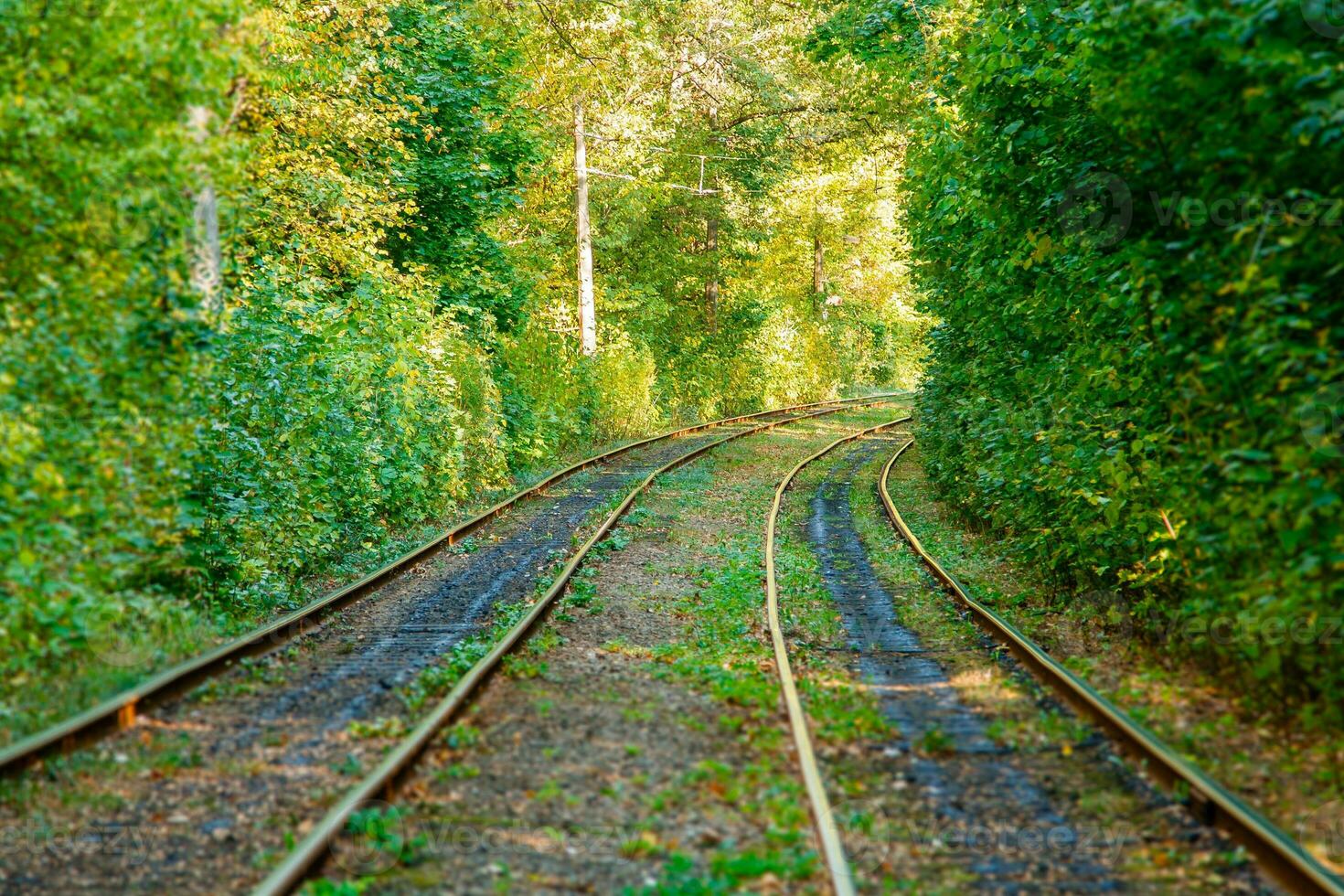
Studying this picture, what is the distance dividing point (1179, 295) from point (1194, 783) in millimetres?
3261

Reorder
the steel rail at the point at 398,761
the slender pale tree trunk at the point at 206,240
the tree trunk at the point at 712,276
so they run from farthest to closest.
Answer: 1. the tree trunk at the point at 712,276
2. the slender pale tree trunk at the point at 206,240
3. the steel rail at the point at 398,761

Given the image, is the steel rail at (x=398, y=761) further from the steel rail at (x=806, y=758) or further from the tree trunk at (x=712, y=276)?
the tree trunk at (x=712, y=276)

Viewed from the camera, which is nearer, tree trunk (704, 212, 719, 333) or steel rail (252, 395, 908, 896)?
steel rail (252, 395, 908, 896)

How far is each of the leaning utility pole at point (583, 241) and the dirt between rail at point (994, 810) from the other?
20.5 m

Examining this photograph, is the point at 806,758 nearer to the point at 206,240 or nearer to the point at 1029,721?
the point at 1029,721

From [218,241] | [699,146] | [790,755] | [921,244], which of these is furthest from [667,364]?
[790,755]

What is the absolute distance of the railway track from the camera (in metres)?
4.53

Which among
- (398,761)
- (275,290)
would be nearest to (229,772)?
(398,761)

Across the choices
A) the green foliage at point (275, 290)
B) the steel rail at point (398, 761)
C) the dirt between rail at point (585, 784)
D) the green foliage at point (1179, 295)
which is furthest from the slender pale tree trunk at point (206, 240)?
the green foliage at point (1179, 295)

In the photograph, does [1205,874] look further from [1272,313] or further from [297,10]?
[297,10]

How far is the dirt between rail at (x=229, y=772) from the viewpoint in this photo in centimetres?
480

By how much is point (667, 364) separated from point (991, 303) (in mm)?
21434

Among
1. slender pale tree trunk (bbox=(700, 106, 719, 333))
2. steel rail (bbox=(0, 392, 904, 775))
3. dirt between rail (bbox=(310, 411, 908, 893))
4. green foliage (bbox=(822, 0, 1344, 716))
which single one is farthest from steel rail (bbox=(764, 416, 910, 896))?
slender pale tree trunk (bbox=(700, 106, 719, 333))

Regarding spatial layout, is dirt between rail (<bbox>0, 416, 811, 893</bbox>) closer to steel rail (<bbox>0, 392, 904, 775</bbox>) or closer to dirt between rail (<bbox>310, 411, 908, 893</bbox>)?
steel rail (<bbox>0, 392, 904, 775</bbox>)
